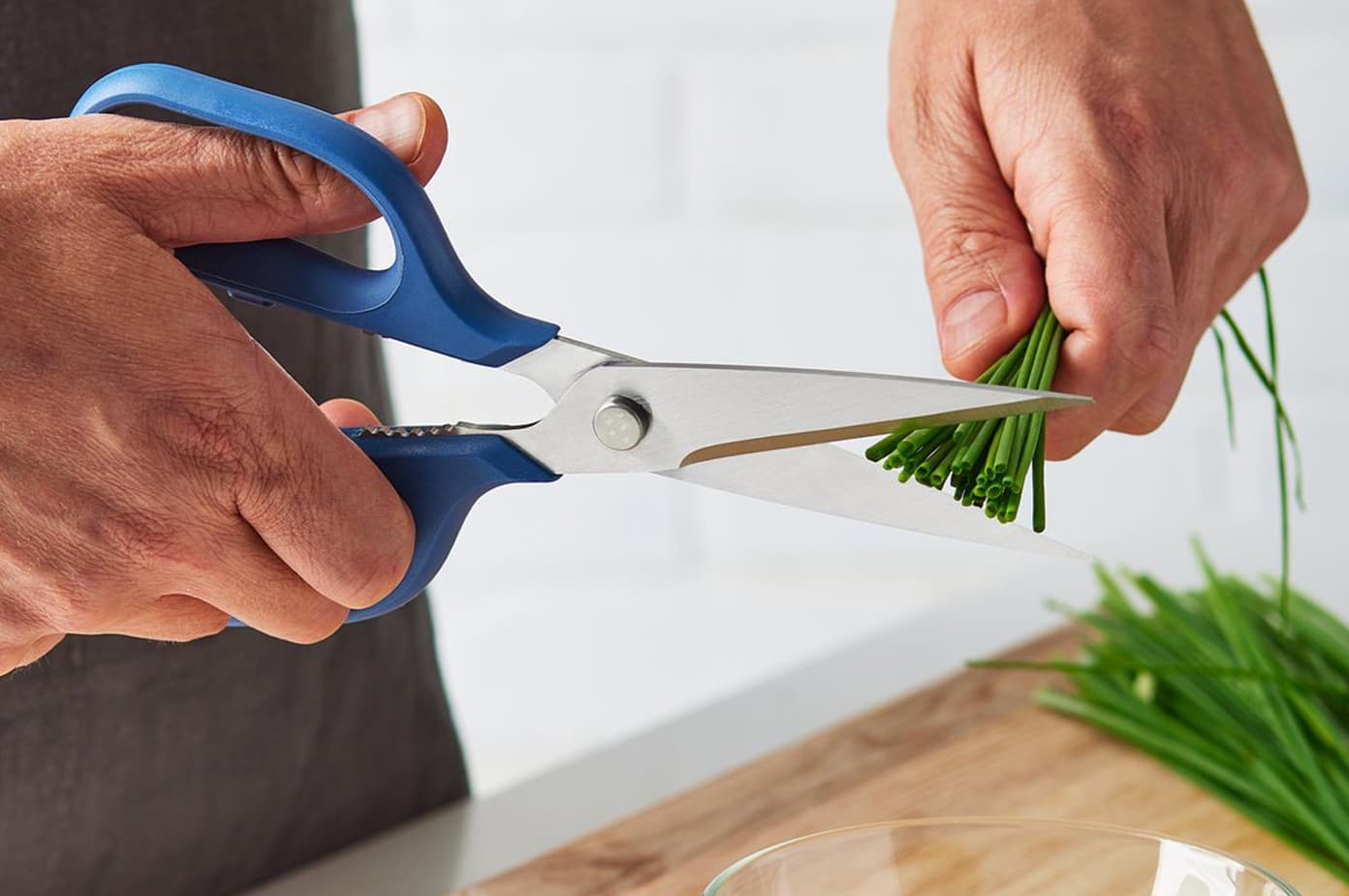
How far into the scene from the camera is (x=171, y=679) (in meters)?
0.82

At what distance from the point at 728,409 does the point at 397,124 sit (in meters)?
0.16

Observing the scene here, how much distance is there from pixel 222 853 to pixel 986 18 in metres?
0.60

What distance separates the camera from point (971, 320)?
2.15 feet

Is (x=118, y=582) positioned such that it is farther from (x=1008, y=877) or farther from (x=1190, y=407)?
(x=1190, y=407)

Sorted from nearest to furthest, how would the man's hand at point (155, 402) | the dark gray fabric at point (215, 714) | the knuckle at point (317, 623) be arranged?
the man's hand at point (155, 402) < the knuckle at point (317, 623) < the dark gray fabric at point (215, 714)

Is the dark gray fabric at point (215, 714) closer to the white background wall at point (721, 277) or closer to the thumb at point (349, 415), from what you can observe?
the thumb at point (349, 415)

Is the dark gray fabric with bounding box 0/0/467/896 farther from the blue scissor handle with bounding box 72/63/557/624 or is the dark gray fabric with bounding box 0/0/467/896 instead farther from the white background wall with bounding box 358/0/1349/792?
the white background wall with bounding box 358/0/1349/792

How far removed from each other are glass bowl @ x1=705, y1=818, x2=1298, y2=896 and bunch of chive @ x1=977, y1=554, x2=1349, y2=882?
243mm

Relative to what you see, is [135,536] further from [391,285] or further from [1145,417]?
[1145,417]

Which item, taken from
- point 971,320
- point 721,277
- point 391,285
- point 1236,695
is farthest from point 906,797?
point 721,277

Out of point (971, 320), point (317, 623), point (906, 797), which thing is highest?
point (971, 320)

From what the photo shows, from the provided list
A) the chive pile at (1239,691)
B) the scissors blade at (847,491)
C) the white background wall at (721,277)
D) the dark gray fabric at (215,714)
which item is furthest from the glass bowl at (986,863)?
the white background wall at (721,277)

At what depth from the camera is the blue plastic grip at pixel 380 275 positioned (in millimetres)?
521

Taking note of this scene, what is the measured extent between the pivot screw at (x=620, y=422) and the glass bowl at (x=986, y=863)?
0.17 m
